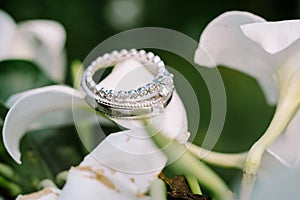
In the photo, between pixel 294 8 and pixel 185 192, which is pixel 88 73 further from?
pixel 294 8

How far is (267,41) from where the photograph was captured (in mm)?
644

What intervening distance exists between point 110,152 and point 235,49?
0.62 ft

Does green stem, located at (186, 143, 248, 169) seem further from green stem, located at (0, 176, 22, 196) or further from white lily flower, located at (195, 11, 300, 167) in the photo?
green stem, located at (0, 176, 22, 196)

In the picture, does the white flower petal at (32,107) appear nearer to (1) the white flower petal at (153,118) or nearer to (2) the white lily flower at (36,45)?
(1) the white flower petal at (153,118)

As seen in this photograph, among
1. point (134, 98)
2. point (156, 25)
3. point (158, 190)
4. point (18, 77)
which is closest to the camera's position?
point (158, 190)

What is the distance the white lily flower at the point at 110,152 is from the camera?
63 cm

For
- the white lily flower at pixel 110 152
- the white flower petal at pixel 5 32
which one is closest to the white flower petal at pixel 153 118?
the white lily flower at pixel 110 152

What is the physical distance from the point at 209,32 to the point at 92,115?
6.4 inches

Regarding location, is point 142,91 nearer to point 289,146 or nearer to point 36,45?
point 289,146

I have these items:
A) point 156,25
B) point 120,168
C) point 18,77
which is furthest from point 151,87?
point 156,25

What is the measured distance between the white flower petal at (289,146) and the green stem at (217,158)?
0.04 metres

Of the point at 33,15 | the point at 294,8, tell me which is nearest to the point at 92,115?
the point at 33,15

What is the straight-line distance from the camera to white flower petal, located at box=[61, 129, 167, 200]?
625mm

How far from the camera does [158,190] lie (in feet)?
2.01
